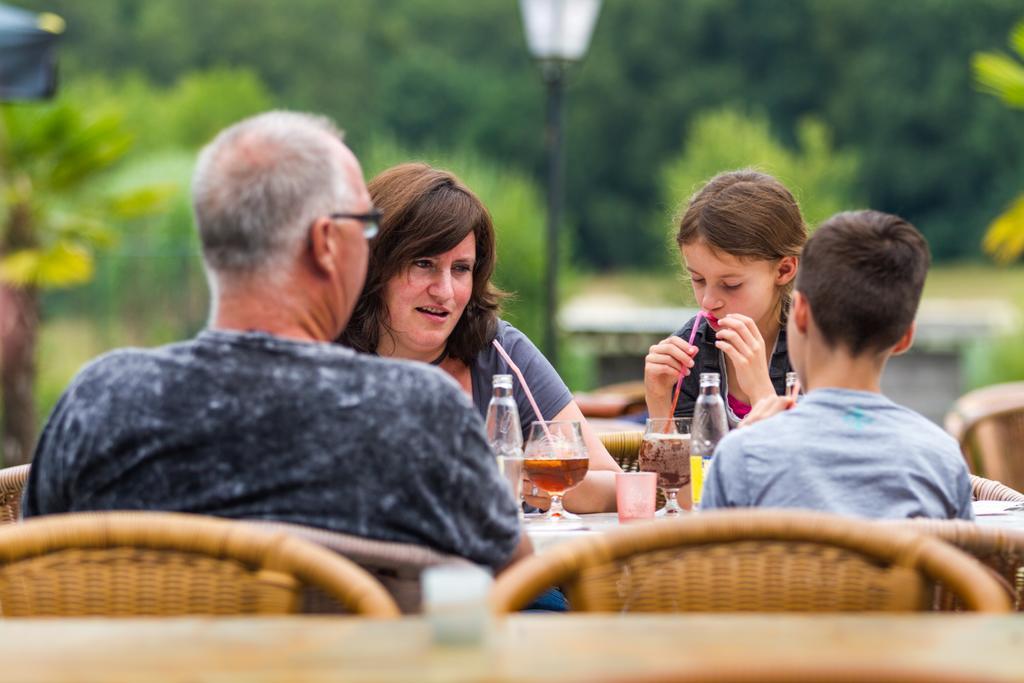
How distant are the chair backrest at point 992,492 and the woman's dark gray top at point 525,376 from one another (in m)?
0.83

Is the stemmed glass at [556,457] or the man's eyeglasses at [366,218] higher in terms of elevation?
the man's eyeglasses at [366,218]

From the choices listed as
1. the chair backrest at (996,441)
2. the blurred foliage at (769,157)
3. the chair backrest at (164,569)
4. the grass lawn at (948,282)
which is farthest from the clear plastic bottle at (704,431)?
the grass lawn at (948,282)

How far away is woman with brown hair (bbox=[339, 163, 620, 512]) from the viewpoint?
281 cm

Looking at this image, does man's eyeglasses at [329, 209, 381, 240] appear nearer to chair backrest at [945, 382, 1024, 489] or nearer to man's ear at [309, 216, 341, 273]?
man's ear at [309, 216, 341, 273]

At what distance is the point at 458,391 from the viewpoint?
1.63 m

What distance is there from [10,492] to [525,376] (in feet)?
3.43

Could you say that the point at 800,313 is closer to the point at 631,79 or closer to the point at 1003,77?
the point at 1003,77

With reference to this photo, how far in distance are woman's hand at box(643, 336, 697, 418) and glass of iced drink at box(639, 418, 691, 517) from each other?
388 millimetres

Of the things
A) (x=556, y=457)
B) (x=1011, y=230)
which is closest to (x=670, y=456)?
(x=556, y=457)

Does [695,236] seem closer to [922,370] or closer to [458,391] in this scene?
[458,391]

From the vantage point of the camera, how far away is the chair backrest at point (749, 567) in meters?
1.45

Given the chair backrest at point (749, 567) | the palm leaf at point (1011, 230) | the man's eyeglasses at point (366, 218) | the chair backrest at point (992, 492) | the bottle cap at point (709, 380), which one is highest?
the man's eyeglasses at point (366, 218)

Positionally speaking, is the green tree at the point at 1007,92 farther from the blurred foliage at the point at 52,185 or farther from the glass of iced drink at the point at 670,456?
the glass of iced drink at the point at 670,456

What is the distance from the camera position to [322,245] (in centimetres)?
177
